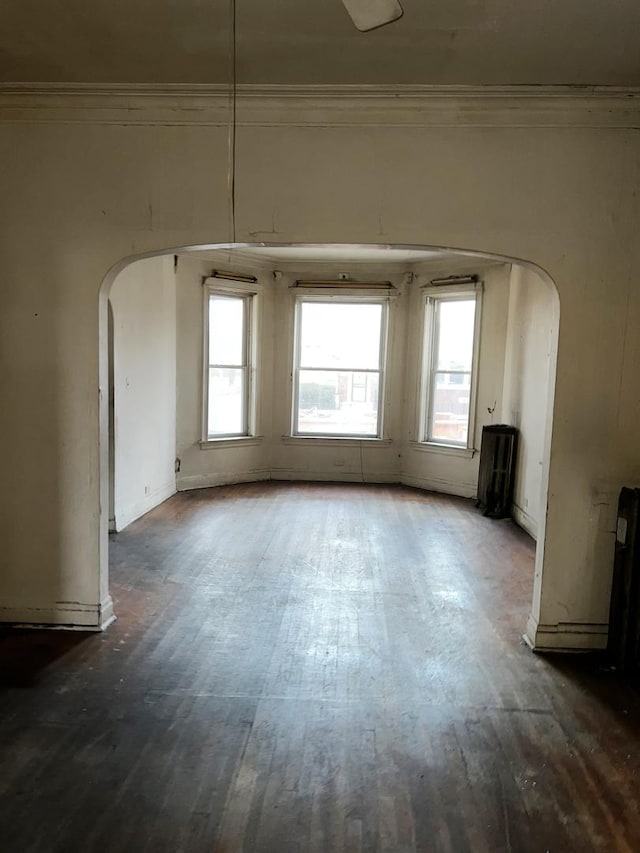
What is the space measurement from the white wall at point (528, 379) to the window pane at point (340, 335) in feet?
5.89

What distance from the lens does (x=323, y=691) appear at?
274 centimetres

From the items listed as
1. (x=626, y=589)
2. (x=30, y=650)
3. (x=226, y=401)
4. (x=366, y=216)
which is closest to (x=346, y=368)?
(x=226, y=401)

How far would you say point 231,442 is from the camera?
7.11 meters

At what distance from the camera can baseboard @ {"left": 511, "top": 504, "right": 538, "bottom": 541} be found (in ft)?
17.2

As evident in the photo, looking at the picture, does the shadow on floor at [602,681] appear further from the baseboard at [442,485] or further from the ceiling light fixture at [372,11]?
the baseboard at [442,485]

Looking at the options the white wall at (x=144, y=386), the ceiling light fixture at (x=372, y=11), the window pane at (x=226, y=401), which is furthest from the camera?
the window pane at (x=226, y=401)

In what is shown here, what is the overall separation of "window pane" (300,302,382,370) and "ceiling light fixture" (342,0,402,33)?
5678mm

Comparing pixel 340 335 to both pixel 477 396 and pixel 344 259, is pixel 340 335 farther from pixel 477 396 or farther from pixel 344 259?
pixel 477 396

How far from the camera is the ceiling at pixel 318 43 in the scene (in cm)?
229

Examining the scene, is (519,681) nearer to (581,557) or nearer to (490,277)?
(581,557)

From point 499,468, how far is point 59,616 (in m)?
4.26

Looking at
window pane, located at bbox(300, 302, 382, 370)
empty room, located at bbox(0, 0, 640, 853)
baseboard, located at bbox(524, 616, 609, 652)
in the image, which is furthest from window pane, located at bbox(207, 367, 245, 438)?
baseboard, located at bbox(524, 616, 609, 652)

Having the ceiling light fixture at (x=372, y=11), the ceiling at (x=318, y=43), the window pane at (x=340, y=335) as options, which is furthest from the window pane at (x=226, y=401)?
the ceiling light fixture at (x=372, y=11)

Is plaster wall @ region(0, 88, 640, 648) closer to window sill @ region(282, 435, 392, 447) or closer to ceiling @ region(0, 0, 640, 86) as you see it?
ceiling @ region(0, 0, 640, 86)
